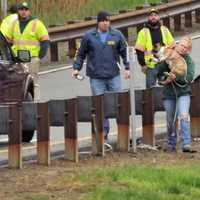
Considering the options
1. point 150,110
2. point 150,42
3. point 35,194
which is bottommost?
point 35,194

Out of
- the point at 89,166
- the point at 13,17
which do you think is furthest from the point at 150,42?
the point at 89,166

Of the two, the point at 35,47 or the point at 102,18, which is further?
the point at 35,47

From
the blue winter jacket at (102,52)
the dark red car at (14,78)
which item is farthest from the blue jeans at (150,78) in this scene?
the dark red car at (14,78)

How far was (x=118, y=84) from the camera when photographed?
1346 cm

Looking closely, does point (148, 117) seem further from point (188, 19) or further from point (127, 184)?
point (188, 19)

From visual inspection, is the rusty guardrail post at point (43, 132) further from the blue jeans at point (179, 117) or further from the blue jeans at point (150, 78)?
the blue jeans at point (150, 78)

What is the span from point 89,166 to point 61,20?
52.9ft

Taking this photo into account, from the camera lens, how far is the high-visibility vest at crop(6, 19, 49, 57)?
1513 centimetres

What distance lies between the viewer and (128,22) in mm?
24422

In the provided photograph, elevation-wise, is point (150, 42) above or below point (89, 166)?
above

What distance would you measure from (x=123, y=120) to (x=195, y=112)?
171 cm

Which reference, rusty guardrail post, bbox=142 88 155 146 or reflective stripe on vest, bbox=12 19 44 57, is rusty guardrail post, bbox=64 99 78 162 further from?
reflective stripe on vest, bbox=12 19 44 57

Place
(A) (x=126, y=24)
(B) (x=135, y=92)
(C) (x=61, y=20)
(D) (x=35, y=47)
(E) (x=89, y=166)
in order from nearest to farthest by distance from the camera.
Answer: (E) (x=89, y=166) < (B) (x=135, y=92) < (D) (x=35, y=47) < (A) (x=126, y=24) < (C) (x=61, y=20)

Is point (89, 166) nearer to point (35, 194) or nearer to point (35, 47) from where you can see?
point (35, 194)
